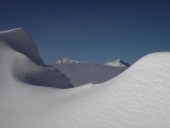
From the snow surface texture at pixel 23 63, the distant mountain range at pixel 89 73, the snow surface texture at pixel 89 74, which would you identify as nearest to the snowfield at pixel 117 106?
the snow surface texture at pixel 23 63

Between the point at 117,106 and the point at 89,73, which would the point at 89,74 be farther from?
the point at 117,106

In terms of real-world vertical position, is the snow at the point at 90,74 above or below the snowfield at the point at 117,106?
below

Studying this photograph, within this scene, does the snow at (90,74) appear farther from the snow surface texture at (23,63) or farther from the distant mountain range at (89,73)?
the snow surface texture at (23,63)

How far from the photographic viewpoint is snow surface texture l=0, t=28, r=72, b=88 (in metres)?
14.5

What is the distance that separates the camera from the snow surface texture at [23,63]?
1454 centimetres

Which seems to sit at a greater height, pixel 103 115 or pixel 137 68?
pixel 137 68

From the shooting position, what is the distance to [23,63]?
52.0 ft

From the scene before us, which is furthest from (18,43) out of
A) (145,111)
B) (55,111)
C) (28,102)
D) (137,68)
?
(145,111)

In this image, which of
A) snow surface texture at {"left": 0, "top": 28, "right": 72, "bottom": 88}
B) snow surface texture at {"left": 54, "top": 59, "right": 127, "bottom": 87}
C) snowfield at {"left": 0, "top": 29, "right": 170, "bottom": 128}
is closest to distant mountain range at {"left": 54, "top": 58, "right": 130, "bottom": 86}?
snow surface texture at {"left": 54, "top": 59, "right": 127, "bottom": 87}

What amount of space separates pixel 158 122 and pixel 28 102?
5641mm

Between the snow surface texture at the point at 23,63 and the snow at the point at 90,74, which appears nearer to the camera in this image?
the snow surface texture at the point at 23,63

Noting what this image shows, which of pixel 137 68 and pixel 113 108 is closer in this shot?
pixel 113 108

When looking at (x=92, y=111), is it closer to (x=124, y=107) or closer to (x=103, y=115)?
(x=103, y=115)

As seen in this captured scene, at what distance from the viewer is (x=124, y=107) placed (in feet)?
20.3
